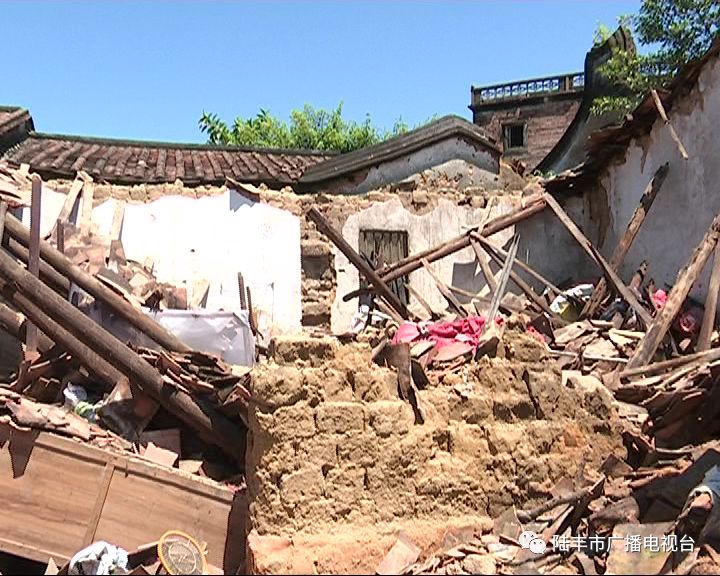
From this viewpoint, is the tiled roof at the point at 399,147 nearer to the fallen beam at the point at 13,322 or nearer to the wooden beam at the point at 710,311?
the fallen beam at the point at 13,322

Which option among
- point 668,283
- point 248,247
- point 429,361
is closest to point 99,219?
point 248,247

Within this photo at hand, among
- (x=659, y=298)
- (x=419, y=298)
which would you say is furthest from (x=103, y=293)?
(x=659, y=298)

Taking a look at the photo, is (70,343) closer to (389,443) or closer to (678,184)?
(389,443)

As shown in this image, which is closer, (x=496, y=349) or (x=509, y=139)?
(x=496, y=349)

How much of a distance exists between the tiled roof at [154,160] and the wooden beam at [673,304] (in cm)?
516

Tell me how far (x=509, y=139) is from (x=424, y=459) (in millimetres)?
25736

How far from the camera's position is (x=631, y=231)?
359 inches

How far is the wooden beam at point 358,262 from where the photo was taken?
850cm

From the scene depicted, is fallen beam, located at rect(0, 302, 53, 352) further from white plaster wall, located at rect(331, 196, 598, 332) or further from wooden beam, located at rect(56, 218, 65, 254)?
white plaster wall, located at rect(331, 196, 598, 332)

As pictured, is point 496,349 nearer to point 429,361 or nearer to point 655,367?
point 429,361

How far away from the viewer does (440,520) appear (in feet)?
15.5

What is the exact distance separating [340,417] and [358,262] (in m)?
4.12

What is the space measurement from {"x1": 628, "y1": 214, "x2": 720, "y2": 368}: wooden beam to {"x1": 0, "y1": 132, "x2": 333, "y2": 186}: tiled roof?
5.16m

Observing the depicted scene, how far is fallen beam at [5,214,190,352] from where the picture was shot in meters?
6.25
